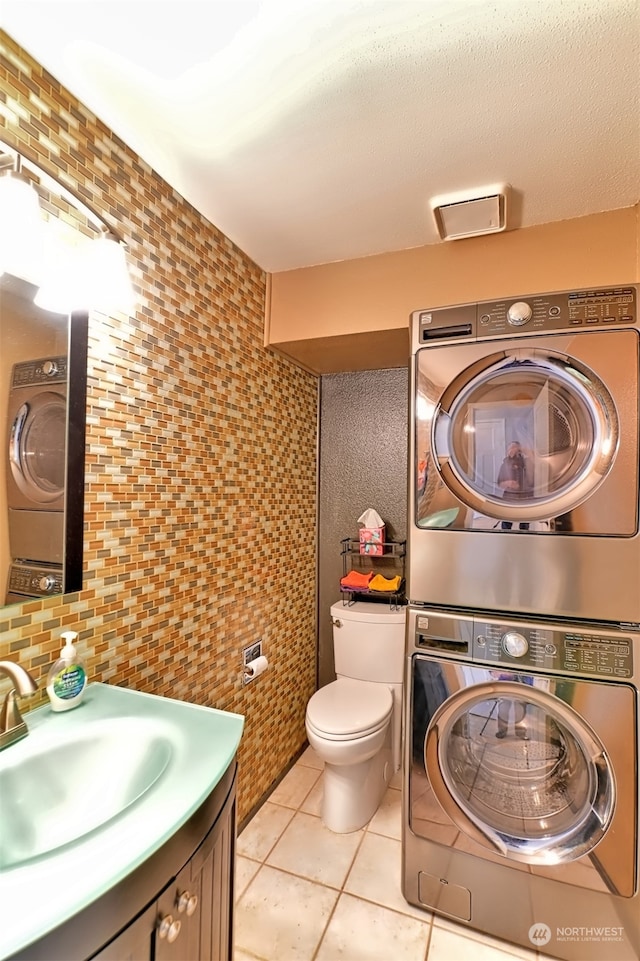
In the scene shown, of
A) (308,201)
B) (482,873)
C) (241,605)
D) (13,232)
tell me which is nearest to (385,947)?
(482,873)

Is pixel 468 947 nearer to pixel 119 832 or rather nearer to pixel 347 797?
pixel 347 797

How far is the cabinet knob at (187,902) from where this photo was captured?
0.75m

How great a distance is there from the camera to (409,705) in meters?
1.48

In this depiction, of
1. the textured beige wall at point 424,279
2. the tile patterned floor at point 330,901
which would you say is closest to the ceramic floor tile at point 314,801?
the tile patterned floor at point 330,901

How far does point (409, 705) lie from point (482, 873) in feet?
1.82

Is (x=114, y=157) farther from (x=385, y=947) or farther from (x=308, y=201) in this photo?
(x=385, y=947)

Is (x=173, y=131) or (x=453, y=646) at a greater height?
(x=173, y=131)

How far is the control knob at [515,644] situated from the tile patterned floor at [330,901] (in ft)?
3.11

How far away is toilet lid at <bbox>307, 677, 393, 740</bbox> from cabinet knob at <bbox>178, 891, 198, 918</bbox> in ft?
3.36

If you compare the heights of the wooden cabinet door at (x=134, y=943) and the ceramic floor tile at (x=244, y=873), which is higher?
the wooden cabinet door at (x=134, y=943)

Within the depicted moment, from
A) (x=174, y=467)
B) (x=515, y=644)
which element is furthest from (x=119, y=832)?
(x=515, y=644)

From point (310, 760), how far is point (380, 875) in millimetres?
766

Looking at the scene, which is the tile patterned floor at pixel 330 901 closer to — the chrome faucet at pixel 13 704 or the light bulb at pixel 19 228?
the chrome faucet at pixel 13 704

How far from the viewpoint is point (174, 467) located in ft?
4.91
